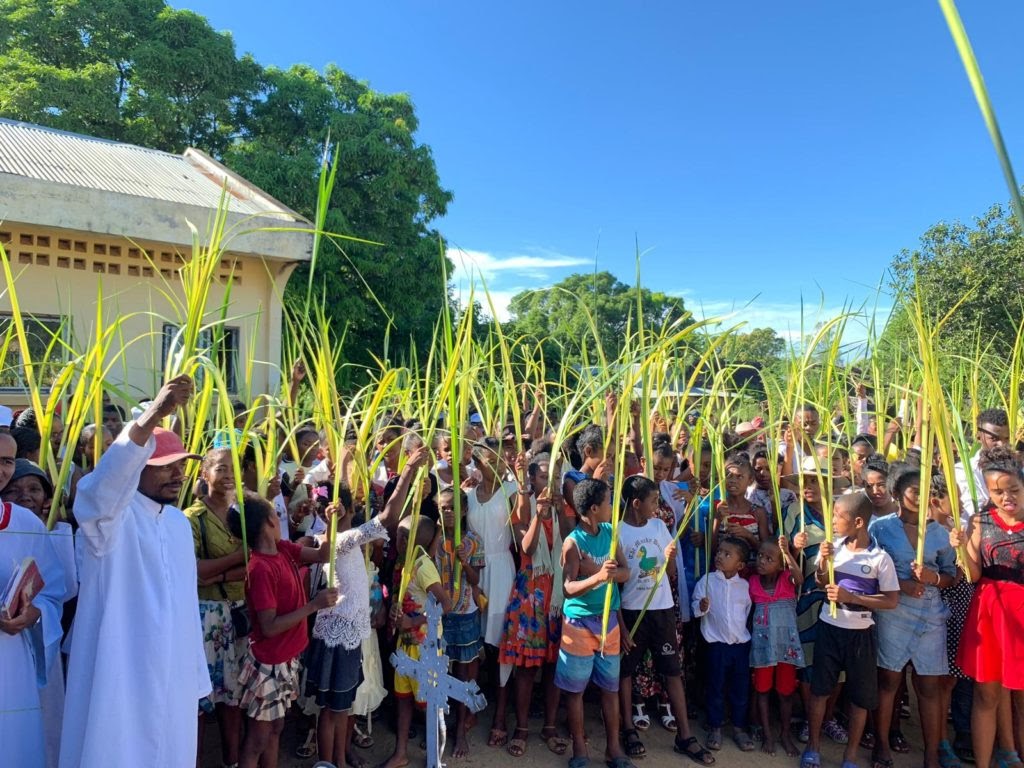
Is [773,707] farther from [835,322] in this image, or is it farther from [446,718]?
[835,322]

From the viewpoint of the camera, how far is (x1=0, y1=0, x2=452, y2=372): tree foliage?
13.3 m

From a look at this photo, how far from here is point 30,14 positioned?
15.0 m

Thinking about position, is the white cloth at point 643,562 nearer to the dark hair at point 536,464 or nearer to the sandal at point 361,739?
the dark hair at point 536,464

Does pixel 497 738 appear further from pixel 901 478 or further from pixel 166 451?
pixel 901 478

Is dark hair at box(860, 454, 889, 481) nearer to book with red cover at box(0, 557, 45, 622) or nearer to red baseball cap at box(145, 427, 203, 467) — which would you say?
red baseball cap at box(145, 427, 203, 467)

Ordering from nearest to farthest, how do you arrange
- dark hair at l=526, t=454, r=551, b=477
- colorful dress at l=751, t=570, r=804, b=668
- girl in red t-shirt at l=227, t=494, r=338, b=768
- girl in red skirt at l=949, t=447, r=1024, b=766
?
girl in red t-shirt at l=227, t=494, r=338, b=768 → girl in red skirt at l=949, t=447, r=1024, b=766 → colorful dress at l=751, t=570, r=804, b=668 → dark hair at l=526, t=454, r=551, b=477

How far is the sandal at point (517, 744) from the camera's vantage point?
3422mm

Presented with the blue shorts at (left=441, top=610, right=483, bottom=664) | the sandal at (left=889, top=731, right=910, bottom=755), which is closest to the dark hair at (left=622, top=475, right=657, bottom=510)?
the blue shorts at (left=441, top=610, right=483, bottom=664)

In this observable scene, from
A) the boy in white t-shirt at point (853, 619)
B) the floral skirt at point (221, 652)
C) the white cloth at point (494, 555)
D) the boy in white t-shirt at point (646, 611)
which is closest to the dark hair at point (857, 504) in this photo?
the boy in white t-shirt at point (853, 619)

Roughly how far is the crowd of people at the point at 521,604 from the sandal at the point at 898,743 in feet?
0.04

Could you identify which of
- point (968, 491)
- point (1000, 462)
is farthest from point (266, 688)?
point (968, 491)

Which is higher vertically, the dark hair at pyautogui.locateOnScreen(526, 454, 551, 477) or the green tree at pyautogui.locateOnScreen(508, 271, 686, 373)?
the green tree at pyautogui.locateOnScreen(508, 271, 686, 373)

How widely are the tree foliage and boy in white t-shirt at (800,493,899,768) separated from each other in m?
10.2

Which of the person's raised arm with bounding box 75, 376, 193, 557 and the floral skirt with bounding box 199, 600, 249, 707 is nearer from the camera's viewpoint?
the person's raised arm with bounding box 75, 376, 193, 557
